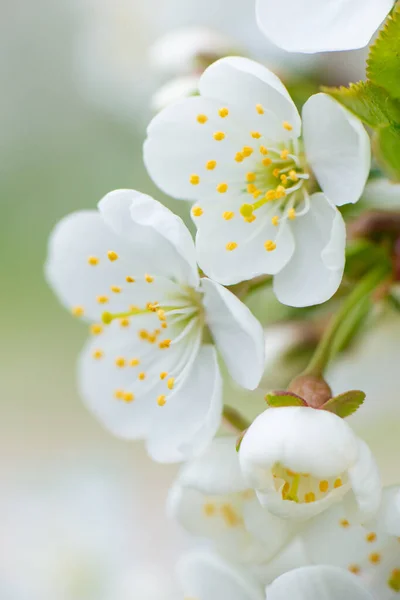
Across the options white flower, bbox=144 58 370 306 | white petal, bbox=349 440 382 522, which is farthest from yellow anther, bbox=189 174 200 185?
white petal, bbox=349 440 382 522

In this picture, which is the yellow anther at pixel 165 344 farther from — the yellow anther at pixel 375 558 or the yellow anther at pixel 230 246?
the yellow anther at pixel 375 558

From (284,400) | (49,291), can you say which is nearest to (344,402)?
(284,400)

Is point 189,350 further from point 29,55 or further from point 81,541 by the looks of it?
point 29,55

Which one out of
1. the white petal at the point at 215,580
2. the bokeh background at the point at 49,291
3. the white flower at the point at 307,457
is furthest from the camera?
the bokeh background at the point at 49,291

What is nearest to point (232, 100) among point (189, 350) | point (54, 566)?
point (189, 350)

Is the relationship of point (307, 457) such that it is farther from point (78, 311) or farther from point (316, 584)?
point (78, 311)

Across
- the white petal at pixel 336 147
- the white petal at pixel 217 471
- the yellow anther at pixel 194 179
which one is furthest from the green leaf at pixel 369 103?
the white petal at pixel 217 471
